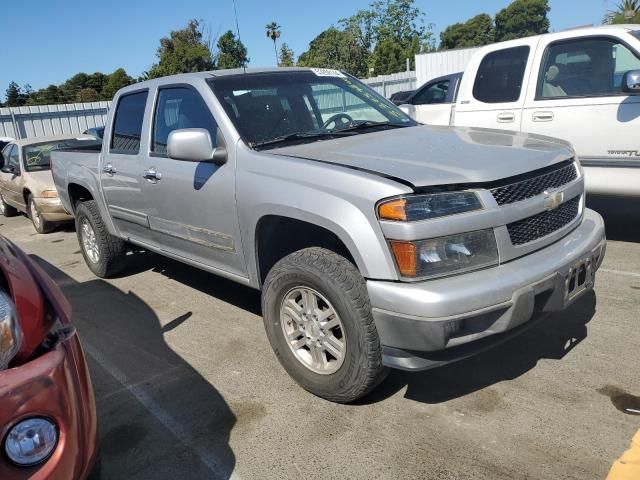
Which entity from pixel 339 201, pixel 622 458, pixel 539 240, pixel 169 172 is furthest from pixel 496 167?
pixel 169 172

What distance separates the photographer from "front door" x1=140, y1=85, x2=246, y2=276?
11.6ft

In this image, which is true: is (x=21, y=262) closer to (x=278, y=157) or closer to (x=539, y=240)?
(x=278, y=157)

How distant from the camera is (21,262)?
2172 mm

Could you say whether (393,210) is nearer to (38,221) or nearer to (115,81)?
(38,221)

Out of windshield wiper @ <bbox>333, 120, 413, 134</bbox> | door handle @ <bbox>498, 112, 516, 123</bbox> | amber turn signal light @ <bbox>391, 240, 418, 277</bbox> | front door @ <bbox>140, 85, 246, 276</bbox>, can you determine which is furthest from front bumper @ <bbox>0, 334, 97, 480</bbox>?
door handle @ <bbox>498, 112, 516, 123</bbox>

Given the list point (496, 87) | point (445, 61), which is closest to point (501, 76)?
point (496, 87)

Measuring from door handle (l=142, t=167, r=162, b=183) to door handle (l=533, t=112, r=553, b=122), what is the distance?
12.4 ft

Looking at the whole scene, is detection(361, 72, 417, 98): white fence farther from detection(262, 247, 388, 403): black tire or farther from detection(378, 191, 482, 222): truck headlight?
detection(378, 191, 482, 222): truck headlight

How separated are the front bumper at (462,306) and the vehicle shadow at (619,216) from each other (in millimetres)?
3420

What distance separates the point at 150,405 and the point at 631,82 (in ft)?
15.2

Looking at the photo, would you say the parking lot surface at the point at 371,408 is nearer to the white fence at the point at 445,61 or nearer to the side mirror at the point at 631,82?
the side mirror at the point at 631,82

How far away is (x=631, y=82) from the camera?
189 inches

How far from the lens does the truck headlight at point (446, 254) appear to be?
2506 millimetres

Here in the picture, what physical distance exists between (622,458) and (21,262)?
105 inches
